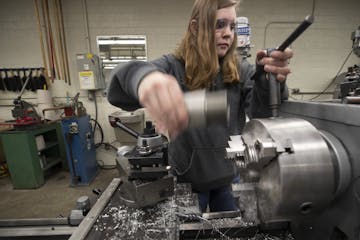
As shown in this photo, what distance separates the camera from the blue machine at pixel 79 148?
224cm

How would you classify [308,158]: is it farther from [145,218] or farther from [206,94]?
[145,218]

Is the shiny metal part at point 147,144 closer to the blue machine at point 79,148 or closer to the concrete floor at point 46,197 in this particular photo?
the concrete floor at point 46,197

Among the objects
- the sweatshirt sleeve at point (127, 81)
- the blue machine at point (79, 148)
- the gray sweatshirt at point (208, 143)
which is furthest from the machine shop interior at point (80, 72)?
the sweatshirt sleeve at point (127, 81)

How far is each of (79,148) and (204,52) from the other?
2.13m

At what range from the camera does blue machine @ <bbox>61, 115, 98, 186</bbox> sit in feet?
7.34

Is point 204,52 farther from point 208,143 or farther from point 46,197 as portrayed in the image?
point 46,197

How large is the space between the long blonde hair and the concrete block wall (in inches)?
76.8

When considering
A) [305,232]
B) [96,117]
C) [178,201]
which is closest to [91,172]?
[96,117]

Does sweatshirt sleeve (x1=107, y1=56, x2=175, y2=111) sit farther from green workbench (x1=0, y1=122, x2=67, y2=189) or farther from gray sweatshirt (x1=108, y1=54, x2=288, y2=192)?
green workbench (x1=0, y1=122, x2=67, y2=189)

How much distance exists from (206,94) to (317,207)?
29 centimetres

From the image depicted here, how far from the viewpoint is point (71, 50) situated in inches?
104

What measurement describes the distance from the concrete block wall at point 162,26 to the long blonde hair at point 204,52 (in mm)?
1952

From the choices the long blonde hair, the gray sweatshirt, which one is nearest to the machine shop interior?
the gray sweatshirt

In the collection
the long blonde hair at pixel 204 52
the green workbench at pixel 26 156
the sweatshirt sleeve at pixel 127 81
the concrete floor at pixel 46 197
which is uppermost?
the long blonde hair at pixel 204 52
